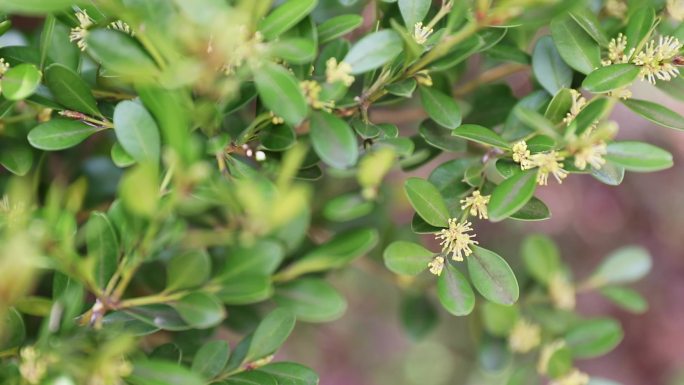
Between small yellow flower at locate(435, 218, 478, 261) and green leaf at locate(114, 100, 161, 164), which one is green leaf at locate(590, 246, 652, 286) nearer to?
small yellow flower at locate(435, 218, 478, 261)

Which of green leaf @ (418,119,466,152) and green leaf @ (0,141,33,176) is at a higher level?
green leaf @ (0,141,33,176)

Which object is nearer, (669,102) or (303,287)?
(303,287)

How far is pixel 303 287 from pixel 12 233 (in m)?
0.23

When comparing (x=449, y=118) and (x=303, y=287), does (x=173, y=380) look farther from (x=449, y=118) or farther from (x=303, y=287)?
(x=449, y=118)

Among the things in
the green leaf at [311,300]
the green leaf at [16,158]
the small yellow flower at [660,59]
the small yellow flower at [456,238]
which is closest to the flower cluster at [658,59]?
the small yellow flower at [660,59]

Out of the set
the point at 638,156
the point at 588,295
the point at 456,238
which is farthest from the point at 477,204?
the point at 588,295

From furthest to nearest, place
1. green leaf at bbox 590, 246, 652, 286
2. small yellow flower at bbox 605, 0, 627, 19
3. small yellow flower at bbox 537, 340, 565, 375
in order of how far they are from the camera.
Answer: green leaf at bbox 590, 246, 652, 286, small yellow flower at bbox 537, 340, 565, 375, small yellow flower at bbox 605, 0, 627, 19

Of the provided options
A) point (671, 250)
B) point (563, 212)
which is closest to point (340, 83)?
point (563, 212)

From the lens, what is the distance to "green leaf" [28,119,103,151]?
589 mm

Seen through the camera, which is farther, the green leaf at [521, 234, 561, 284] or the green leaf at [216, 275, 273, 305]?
the green leaf at [521, 234, 561, 284]

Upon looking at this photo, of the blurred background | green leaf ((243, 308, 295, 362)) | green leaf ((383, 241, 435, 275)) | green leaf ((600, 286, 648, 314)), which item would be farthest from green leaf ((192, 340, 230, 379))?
the blurred background

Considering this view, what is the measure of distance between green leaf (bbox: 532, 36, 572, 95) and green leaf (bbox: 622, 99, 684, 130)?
0.24ft

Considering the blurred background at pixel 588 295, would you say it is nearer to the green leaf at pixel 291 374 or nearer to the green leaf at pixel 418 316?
the green leaf at pixel 418 316

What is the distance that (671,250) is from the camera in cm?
177
